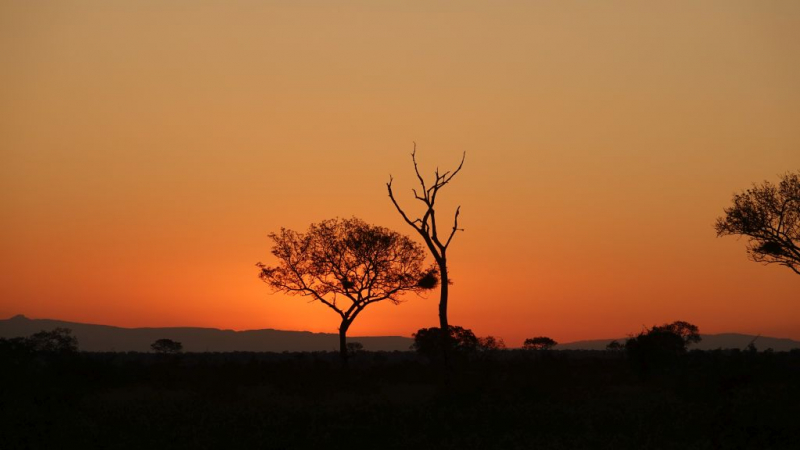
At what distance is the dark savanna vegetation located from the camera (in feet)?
89.2

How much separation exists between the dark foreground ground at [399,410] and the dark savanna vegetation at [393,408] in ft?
0.22

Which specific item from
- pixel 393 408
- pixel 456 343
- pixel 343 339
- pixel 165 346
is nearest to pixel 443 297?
pixel 393 408

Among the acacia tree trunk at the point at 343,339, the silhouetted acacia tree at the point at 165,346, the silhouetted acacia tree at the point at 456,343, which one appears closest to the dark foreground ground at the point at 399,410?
the acacia tree trunk at the point at 343,339

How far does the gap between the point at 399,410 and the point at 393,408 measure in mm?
493

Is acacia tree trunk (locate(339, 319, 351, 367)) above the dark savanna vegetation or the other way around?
above

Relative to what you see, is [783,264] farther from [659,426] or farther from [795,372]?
[659,426]

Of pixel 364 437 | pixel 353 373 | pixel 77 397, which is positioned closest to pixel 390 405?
pixel 364 437

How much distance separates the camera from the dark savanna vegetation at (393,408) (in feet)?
89.2

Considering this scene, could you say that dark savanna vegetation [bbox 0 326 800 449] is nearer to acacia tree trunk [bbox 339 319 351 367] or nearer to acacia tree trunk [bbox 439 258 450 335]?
acacia tree trunk [bbox 439 258 450 335]

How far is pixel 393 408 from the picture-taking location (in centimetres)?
3431

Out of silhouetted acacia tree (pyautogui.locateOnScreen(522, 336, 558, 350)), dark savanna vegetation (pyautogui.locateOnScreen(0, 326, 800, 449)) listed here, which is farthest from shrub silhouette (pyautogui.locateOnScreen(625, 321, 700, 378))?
silhouetted acacia tree (pyautogui.locateOnScreen(522, 336, 558, 350))

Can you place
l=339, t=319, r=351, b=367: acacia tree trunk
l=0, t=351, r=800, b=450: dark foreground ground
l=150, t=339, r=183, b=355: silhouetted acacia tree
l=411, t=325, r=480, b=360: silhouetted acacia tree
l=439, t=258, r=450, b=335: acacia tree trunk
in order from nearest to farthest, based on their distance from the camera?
l=0, t=351, r=800, b=450: dark foreground ground → l=439, t=258, r=450, b=335: acacia tree trunk → l=339, t=319, r=351, b=367: acacia tree trunk → l=411, t=325, r=480, b=360: silhouetted acacia tree → l=150, t=339, r=183, b=355: silhouetted acacia tree

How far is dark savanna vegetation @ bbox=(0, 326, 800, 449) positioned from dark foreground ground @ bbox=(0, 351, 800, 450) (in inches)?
2.7

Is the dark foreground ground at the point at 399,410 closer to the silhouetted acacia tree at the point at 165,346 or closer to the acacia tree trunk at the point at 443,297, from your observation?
the acacia tree trunk at the point at 443,297
